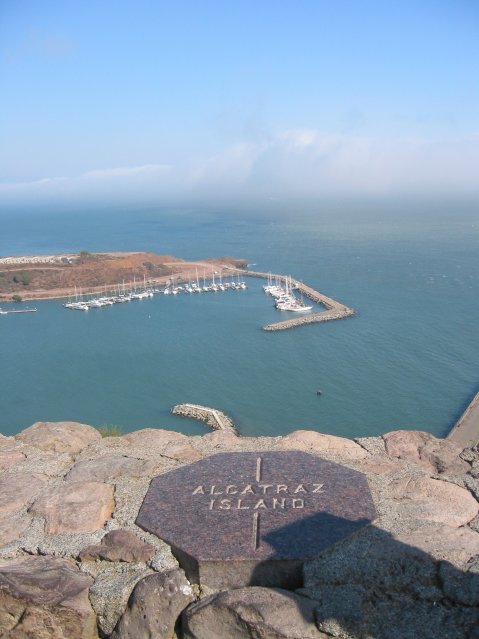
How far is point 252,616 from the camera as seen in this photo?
5449mm

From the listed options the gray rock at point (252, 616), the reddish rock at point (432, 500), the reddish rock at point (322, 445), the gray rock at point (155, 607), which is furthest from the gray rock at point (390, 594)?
the reddish rock at point (322, 445)

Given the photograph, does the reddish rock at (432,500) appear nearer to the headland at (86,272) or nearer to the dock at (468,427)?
the dock at (468,427)

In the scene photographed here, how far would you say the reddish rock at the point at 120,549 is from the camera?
21.4 ft

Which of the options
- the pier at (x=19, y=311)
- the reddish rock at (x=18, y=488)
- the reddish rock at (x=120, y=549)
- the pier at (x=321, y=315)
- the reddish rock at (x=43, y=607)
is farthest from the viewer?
the pier at (x=19, y=311)

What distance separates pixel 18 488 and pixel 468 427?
1815 centimetres

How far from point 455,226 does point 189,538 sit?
3832 inches

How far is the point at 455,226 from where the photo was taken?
312 feet

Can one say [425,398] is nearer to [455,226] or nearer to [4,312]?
[4,312]

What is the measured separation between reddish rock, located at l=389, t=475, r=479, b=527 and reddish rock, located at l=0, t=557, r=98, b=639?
3.80 meters

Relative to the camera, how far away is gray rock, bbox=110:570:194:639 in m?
5.72

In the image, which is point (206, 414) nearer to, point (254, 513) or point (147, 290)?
point (254, 513)

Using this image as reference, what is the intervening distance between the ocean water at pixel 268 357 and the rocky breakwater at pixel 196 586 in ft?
45.7

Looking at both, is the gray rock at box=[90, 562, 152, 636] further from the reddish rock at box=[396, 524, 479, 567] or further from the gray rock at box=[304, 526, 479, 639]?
the reddish rock at box=[396, 524, 479, 567]

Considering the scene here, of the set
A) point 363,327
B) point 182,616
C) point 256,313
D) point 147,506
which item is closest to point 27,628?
point 182,616
